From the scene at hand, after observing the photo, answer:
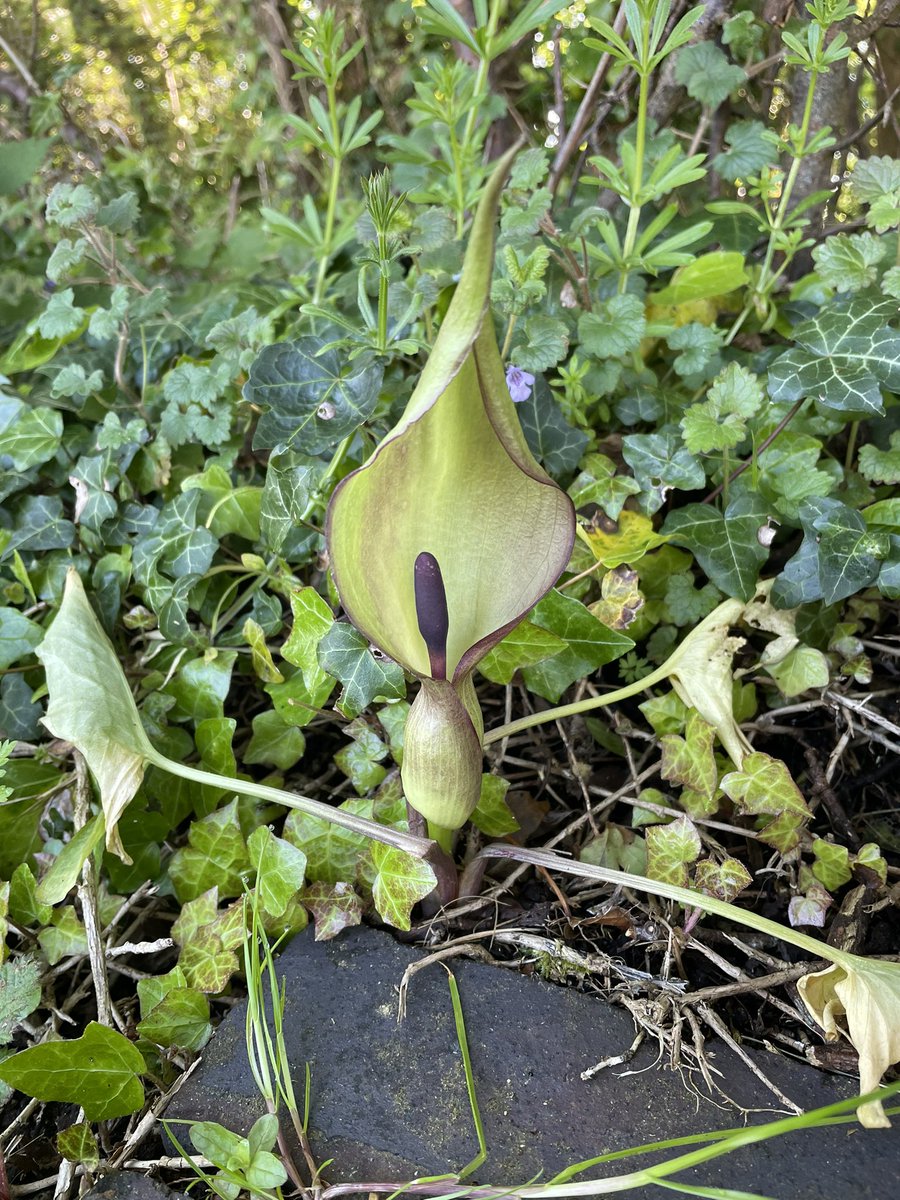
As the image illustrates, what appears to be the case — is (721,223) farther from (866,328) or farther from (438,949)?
(438,949)

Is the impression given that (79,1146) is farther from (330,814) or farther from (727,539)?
(727,539)

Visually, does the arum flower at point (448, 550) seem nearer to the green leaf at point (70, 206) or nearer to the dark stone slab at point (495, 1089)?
the dark stone slab at point (495, 1089)

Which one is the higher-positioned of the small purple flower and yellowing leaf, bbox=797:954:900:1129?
the small purple flower

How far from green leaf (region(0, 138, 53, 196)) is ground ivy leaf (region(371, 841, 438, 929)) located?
1.77 metres

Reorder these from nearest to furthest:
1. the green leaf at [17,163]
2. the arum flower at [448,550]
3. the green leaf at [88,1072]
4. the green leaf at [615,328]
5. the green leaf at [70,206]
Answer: the arum flower at [448,550]
the green leaf at [88,1072]
the green leaf at [615,328]
the green leaf at [70,206]
the green leaf at [17,163]

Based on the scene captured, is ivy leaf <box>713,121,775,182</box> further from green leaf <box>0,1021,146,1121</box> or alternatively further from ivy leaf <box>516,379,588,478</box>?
green leaf <box>0,1021,146,1121</box>

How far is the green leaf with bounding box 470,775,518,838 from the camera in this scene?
907 millimetres

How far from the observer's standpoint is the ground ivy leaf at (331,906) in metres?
0.86

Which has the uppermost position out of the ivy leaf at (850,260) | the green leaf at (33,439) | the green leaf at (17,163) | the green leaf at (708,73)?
the green leaf at (17,163)

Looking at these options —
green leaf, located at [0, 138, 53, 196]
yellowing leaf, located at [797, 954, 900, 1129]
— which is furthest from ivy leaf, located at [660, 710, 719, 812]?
green leaf, located at [0, 138, 53, 196]

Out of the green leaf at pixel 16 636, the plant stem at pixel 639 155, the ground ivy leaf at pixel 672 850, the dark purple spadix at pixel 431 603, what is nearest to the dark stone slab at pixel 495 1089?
the ground ivy leaf at pixel 672 850

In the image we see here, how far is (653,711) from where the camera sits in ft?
3.23

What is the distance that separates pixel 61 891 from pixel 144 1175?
0.88ft

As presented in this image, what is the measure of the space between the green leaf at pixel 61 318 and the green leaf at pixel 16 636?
0.47m
